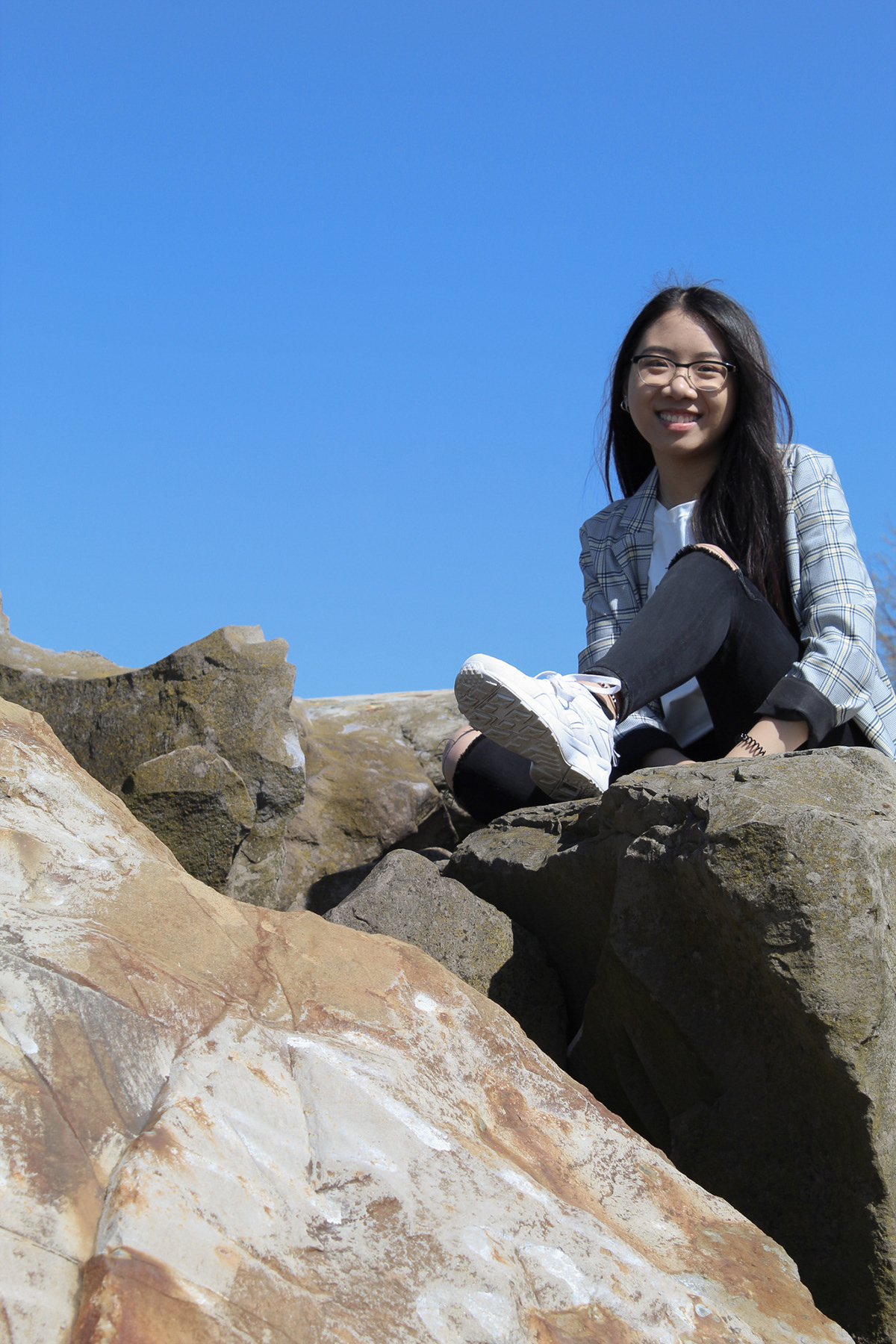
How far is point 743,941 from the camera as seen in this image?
179 centimetres

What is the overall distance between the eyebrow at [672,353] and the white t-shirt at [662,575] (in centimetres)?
41

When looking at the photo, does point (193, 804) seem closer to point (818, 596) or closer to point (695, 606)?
point (695, 606)

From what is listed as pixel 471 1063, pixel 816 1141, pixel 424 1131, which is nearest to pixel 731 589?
pixel 816 1141

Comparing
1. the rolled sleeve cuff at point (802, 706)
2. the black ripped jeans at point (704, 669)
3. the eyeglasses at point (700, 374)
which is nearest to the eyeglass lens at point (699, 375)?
the eyeglasses at point (700, 374)

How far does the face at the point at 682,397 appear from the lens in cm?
317

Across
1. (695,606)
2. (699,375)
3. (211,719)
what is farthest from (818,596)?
(211,719)

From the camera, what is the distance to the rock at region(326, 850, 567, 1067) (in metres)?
2.34

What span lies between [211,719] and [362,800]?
2.48ft

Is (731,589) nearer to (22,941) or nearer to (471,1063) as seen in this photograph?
(471,1063)

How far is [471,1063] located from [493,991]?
799mm

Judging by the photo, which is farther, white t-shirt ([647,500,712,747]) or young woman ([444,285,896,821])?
white t-shirt ([647,500,712,747])

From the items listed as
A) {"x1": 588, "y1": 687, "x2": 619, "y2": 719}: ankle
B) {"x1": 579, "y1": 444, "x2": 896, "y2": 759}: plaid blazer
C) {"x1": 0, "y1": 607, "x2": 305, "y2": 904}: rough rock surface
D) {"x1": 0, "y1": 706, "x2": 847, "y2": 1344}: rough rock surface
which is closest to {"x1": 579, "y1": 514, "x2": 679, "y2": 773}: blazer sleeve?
{"x1": 579, "y1": 444, "x2": 896, "y2": 759}: plaid blazer

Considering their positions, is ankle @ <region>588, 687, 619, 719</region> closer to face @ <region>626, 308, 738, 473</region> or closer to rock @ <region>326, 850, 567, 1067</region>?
rock @ <region>326, 850, 567, 1067</region>

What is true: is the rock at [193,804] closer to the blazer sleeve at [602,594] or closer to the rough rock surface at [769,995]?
the rough rock surface at [769,995]
